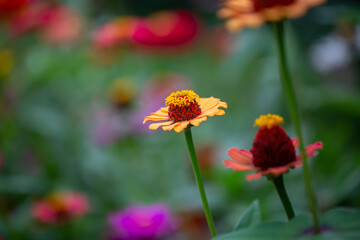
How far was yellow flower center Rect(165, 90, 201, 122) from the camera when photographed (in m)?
0.29

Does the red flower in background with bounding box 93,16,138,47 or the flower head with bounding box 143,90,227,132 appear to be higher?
the red flower in background with bounding box 93,16,138,47

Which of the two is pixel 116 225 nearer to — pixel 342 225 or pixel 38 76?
pixel 38 76

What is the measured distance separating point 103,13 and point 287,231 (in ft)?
5.10

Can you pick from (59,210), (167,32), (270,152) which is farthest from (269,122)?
(167,32)

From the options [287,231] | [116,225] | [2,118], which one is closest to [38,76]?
[2,118]

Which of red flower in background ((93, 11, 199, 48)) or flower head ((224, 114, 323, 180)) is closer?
flower head ((224, 114, 323, 180))

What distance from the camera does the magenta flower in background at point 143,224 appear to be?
644 mm

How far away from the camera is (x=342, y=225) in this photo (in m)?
0.23

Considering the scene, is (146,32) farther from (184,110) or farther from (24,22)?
(184,110)

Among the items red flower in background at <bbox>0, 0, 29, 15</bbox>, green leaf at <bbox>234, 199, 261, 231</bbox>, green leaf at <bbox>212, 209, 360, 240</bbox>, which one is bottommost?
green leaf at <bbox>212, 209, 360, 240</bbox>

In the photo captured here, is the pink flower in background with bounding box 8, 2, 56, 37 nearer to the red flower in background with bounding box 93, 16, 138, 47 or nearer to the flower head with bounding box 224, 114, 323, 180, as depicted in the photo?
the red flower in background with bounding box 93, 16, 138, 47

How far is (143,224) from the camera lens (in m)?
0.66

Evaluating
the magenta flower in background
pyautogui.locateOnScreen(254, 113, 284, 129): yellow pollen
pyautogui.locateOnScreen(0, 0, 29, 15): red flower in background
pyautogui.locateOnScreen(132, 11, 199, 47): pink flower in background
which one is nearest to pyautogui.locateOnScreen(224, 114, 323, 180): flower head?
pyautogui.locateOnScreen(254, 113, 284, 129): yellow pollen

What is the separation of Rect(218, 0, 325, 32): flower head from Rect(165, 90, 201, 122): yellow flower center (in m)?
0.07
